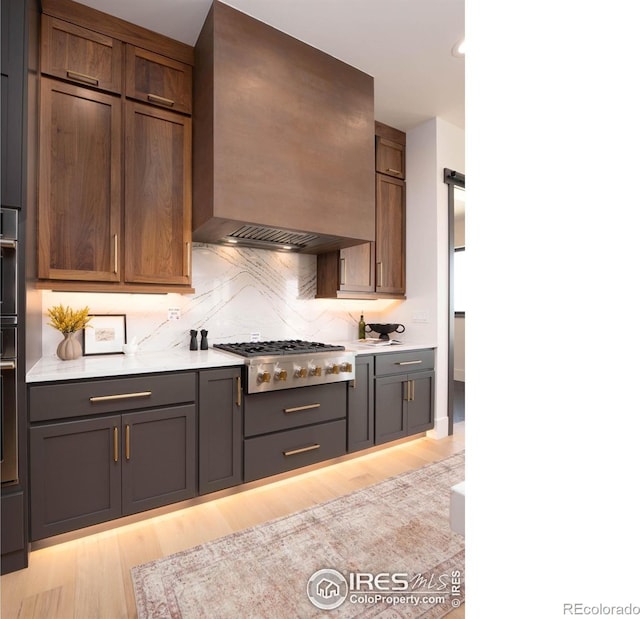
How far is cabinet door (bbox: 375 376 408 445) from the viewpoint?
9.59 ft

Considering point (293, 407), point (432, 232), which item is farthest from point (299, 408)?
point (432, 232)

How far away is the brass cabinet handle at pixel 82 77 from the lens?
6.65 ft

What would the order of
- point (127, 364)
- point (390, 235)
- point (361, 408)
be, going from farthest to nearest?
point (390, 235) → point (361, 408) → point (127, 364)

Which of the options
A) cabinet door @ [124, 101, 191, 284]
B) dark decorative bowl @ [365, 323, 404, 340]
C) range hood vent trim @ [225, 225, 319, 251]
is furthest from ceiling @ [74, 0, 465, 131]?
dark decorative bowl @ [365, 323, 404, 340]

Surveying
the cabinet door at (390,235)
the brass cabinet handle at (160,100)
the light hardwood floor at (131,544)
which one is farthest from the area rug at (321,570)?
the brass cabinet handle at (160,100)

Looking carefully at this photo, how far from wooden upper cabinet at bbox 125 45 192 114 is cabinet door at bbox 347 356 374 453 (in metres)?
2.14

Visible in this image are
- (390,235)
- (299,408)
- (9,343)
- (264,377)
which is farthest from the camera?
(390,235)

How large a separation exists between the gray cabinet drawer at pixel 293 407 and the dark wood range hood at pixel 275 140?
42.6 inches

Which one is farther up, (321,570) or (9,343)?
(9,343)

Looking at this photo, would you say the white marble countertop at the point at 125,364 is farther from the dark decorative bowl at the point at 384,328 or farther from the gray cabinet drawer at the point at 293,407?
the dark decorative bowl at the point at 384,328

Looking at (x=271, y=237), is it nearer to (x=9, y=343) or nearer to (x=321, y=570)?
(x=9, y=343)

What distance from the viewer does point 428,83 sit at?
2.86 m

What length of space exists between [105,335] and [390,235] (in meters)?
2.50

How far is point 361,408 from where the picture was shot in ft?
9.21
